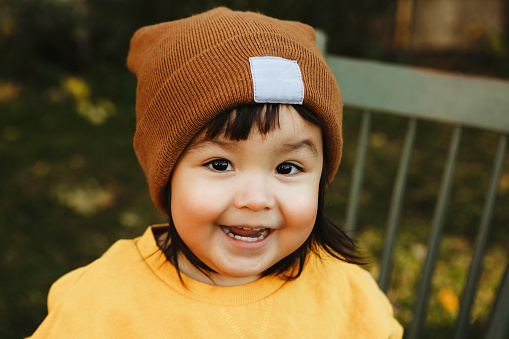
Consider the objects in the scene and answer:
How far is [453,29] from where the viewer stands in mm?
5172

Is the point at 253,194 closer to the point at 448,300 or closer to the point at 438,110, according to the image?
the point at 438,110

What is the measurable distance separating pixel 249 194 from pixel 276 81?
235 mm

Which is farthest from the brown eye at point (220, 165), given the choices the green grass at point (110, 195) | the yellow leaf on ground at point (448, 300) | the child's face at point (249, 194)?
the yellow leaf on ground at point (448, 300)

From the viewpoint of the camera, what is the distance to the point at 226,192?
1023 millimetres

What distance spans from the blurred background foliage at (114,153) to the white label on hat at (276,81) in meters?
1.55

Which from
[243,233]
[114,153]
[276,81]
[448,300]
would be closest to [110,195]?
[114,153]

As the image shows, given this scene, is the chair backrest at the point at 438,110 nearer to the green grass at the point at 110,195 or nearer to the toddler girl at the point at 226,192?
the toddler girl at the point at 226,192

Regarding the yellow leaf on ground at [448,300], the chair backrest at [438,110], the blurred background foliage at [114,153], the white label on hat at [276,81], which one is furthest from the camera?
the blurred background foliage at [114,153]

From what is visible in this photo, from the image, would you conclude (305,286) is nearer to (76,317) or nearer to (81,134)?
(76,317)

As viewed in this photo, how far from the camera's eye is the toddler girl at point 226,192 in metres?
1.01

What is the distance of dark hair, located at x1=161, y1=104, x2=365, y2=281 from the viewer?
1002 millimetres

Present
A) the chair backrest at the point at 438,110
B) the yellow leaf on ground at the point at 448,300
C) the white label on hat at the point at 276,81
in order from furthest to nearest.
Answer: the yellow leaf on ground at the point at 448,300
the chair backrest at the point at 438,110
the white label on hat at the point at 276,81

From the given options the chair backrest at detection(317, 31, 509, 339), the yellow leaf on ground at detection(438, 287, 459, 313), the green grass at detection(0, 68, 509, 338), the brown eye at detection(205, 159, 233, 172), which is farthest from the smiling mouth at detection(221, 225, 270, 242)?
the yellow leaf on ground at detection(438, 287, 459, 313)

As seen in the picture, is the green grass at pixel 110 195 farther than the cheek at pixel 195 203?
Yes
